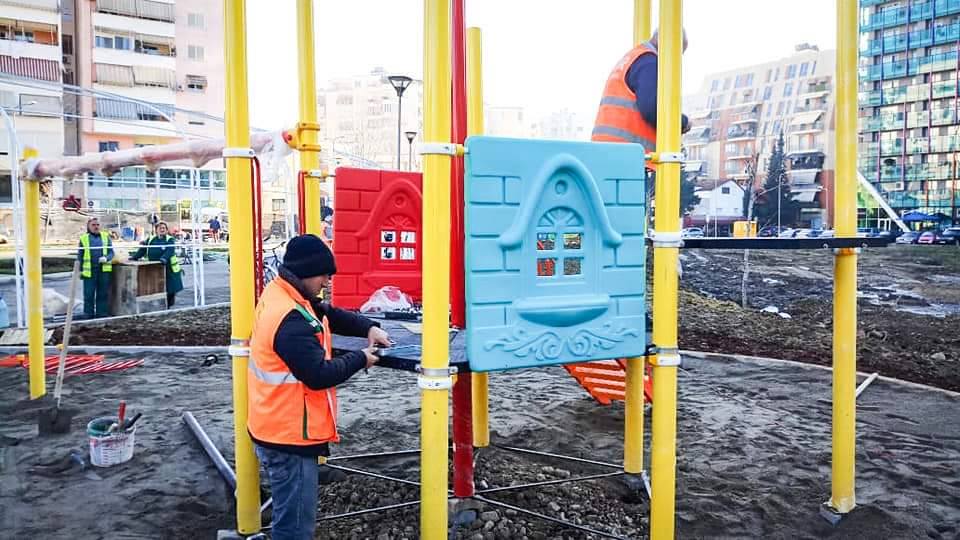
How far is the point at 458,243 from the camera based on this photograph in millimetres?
3461

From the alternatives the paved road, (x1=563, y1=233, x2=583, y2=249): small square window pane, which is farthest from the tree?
(x1=563, y1=233, x2=583, y2=249): small square window pane

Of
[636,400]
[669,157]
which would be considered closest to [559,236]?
[669,157]

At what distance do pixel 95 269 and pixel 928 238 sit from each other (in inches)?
1162

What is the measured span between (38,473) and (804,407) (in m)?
5.66

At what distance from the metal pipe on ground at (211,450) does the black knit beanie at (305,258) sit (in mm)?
1804

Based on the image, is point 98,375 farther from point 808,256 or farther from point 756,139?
point 756,139

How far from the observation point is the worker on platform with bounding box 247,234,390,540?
8.66 ft

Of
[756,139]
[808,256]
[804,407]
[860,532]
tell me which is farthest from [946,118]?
[860,532]

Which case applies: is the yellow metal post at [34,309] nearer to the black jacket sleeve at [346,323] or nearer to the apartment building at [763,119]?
the black jacket sleeve at [346,323]

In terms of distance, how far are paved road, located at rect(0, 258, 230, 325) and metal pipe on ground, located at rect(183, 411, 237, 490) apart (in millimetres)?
7111

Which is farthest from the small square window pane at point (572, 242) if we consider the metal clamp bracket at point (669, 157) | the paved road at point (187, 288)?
the paved road at point (187, 288)

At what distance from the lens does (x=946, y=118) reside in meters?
33.6

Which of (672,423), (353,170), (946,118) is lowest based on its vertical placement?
(672,423)

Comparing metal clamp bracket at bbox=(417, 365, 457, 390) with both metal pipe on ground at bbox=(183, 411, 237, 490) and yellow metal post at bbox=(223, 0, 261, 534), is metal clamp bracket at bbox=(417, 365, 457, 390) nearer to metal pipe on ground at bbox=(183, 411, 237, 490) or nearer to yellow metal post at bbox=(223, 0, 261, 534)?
yellow metal post at bbox=(223, 0, 261, 534)
